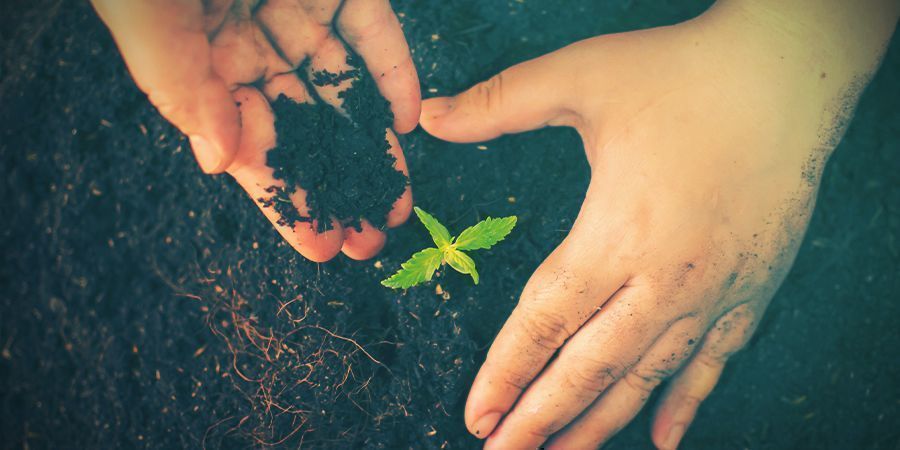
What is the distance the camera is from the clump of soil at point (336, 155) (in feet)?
6.27

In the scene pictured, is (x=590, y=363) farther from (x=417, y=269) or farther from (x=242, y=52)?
(x=242, y=52)

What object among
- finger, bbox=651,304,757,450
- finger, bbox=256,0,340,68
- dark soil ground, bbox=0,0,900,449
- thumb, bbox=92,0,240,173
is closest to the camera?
thumb, bbox=92,0,240,173

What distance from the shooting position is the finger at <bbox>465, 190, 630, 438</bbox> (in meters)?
1.91

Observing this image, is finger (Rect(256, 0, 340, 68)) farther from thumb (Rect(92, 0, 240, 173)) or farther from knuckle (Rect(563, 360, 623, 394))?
knuckle (Rect(563, 360, 623, 394))

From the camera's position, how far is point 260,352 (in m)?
2.30

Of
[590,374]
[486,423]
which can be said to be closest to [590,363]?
[590,374]

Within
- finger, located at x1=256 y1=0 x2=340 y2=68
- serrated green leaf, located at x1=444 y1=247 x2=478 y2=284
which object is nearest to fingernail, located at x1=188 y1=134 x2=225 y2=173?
finger, located at x1=256 y1=0 x2=340 y2=68

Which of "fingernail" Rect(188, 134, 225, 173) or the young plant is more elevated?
"fingernail" Rect(188, 134, 225, 173)

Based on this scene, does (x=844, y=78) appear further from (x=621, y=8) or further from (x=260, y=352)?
(x=260, y=352)

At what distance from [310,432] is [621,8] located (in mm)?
2352

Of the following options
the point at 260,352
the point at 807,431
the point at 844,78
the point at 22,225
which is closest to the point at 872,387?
the point at 807,431

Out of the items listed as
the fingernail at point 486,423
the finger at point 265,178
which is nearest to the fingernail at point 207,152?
the finger at point 265,178

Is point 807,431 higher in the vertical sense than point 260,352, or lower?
lower

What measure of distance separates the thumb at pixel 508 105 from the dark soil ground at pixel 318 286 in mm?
184
